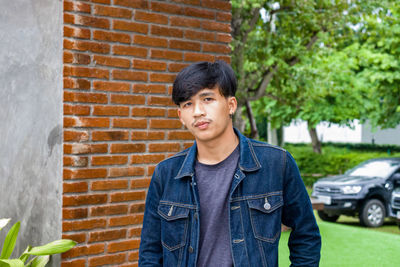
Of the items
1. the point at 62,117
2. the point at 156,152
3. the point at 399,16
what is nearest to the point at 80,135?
the point at 62,117

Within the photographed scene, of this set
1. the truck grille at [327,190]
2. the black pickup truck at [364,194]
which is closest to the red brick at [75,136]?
the black pickup truck at [364,194]

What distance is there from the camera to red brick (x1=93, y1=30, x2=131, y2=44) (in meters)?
4.27

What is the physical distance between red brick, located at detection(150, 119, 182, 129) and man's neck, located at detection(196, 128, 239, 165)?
2064 mm

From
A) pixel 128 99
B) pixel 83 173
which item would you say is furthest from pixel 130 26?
pixel 83 173

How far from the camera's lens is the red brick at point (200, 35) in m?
4.85

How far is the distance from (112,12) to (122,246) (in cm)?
199

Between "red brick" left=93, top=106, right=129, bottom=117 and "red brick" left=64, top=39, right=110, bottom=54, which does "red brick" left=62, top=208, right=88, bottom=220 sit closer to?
"red brick" left=93, top=106, right=129, bottom=117

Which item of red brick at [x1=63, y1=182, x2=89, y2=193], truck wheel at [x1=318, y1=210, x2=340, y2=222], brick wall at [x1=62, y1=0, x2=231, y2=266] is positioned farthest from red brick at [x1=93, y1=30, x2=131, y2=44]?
truck wheel at [x1=318, y1=210, x2=340, y2=222]

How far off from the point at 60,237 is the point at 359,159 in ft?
63.9

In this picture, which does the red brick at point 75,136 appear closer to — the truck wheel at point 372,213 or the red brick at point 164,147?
the red brick at point 164,147

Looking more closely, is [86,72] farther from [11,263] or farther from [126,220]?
[11,263]

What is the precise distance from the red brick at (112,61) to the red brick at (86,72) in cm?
7

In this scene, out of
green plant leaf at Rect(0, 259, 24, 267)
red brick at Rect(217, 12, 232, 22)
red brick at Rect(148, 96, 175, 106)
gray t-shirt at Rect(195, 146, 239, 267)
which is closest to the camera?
gray t-shirt at Rect(195, 146, 239, 267)

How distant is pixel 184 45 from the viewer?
482 centimetres
